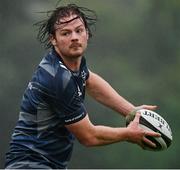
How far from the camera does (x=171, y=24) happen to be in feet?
27.7

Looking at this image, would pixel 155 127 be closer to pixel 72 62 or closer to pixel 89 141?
pixel 89 141

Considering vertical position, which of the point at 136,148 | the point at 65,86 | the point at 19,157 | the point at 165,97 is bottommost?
the point at 136,148

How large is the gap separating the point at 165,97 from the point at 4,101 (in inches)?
69.7

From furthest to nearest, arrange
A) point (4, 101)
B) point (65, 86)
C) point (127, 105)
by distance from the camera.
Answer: point (4, 101)
point (127, 105)
point (65, 86)

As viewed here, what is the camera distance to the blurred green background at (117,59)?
8086mm

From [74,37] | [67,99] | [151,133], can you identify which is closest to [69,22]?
[74,37]

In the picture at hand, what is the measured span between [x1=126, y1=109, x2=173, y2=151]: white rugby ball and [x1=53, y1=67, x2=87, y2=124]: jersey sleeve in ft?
1.63

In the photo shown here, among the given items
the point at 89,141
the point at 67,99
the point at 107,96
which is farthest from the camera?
the point at 107,96

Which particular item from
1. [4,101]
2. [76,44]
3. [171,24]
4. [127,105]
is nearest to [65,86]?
[76,44]

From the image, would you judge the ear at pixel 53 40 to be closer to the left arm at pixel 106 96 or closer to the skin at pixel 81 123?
the skin at pixel 81 123

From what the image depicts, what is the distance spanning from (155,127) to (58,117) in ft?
2.35

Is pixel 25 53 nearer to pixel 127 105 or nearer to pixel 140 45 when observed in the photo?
pixel 140 45

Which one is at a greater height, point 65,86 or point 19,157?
point 65,86

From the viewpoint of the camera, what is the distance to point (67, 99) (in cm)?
456
